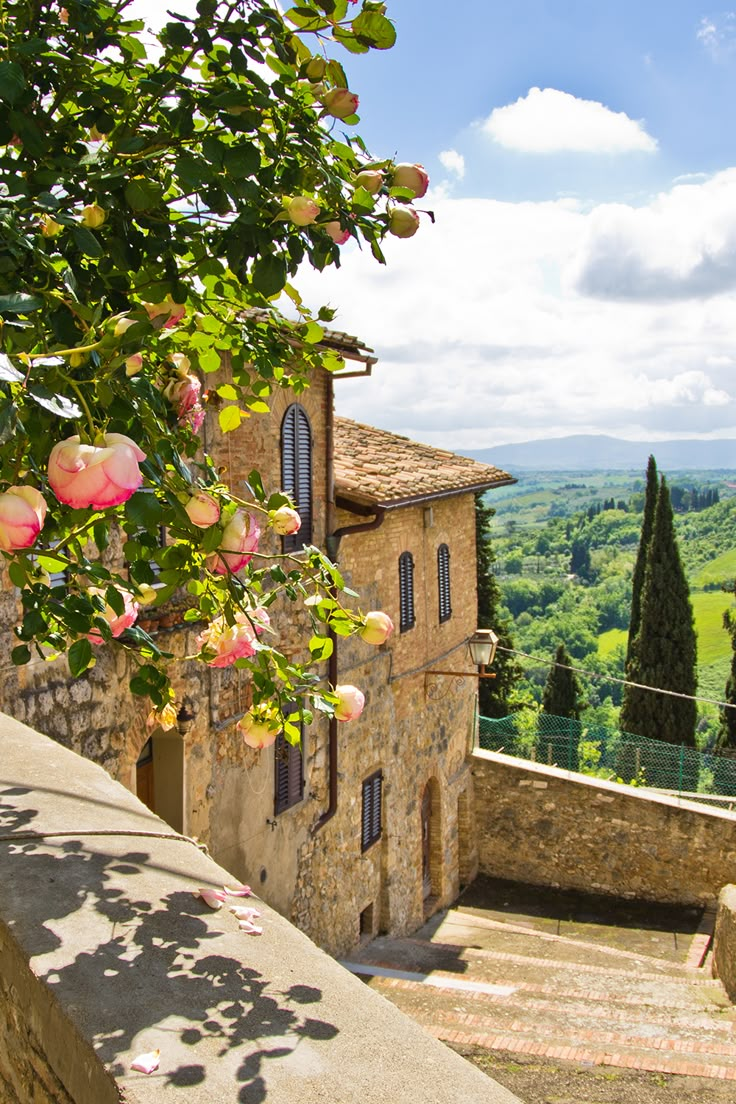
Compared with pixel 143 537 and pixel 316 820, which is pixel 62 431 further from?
pixel 316 820

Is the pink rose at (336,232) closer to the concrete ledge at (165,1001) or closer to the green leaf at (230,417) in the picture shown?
the green leaf at (230,417)

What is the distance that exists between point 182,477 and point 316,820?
9.10 metres

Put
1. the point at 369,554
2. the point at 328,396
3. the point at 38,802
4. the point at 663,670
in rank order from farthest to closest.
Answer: the point at 663,670
the point at 369,554
the point at 328,396
the point at 38,802

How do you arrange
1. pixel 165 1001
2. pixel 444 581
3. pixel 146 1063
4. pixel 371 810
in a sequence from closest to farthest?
pixel 146 1063 → pixel 165 1001 → pixel 371 810 → pixel 444 581

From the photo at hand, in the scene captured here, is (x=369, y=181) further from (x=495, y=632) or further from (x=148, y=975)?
(x=495, y=632)

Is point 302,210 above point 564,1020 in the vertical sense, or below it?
above

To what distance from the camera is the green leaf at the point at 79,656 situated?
2.88 metres

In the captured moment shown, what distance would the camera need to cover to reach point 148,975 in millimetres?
2414

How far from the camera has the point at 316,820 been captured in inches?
441

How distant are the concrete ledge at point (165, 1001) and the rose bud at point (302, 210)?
6.62 ft

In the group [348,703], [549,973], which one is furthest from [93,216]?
[549,973]

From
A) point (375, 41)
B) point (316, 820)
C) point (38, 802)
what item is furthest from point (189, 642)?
point (375, 41)

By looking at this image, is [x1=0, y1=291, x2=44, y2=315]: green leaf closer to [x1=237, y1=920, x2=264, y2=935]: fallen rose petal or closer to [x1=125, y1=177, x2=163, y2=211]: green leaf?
[x1=125, y1=177, x2=163, y2=211]: green leaf

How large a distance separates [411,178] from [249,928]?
2321 mm
